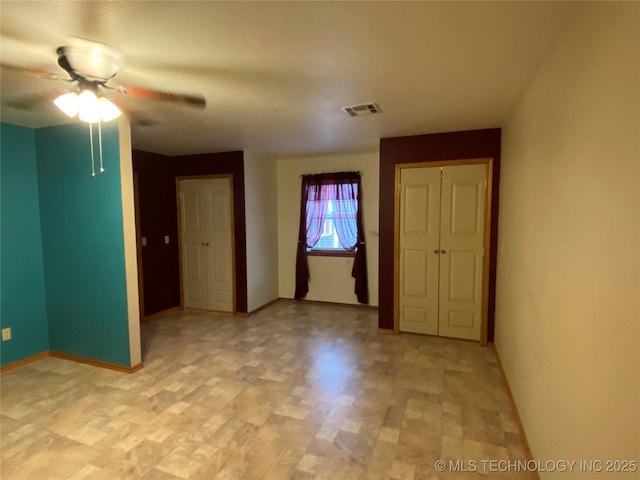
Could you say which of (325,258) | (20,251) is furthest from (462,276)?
(20,251)

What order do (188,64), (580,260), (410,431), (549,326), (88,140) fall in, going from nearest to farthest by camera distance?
(580,260), (549,326), (188,64), (410,431), (88,140)

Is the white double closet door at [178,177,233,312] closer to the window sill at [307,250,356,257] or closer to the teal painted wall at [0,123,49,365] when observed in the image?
the window sill at [307,250,356,257]

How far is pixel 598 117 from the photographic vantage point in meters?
1.15

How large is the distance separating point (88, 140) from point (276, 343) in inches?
108

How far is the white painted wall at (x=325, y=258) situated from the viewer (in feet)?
16.2

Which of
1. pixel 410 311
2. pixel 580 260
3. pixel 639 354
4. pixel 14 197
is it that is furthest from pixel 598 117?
pixel 14 197

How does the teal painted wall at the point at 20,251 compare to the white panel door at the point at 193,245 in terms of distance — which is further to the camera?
the white panel door at the point at 193,245

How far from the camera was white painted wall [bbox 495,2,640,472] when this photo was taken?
0.94 meters

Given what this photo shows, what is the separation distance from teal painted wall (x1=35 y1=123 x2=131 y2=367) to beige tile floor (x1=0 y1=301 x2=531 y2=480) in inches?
12.3

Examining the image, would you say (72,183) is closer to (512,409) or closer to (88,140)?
(88,140)

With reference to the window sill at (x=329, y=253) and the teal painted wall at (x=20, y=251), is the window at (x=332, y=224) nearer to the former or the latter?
the window sill at (x=329, y=253)

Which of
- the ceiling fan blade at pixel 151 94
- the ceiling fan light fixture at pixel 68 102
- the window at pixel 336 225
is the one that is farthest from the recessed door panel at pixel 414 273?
the ceiling fan light fixture at pixel 68 102

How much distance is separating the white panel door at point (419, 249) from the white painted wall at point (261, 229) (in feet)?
7.01

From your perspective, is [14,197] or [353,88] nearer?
[353,88]
